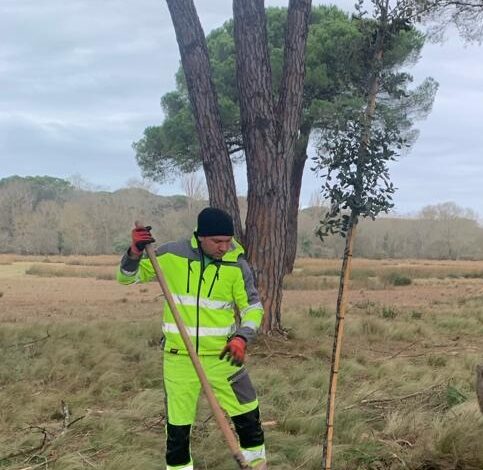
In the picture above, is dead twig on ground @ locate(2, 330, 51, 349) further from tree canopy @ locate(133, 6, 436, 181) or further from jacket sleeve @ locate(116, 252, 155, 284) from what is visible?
tree canopy @ locate(133, 6, 436, 181)

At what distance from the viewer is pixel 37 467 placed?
4.01 meters

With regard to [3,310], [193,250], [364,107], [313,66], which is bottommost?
[3,310]

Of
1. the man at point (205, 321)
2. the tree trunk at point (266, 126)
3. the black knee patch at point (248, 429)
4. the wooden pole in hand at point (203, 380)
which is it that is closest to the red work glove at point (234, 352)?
the man at point (205, 321)

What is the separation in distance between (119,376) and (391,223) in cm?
6260

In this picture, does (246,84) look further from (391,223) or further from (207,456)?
(391,223)

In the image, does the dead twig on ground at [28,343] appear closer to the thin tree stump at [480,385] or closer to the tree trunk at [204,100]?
the tree trunk at [204,100]

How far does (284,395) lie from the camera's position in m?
5.84

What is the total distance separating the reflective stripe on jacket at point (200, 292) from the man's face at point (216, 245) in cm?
6

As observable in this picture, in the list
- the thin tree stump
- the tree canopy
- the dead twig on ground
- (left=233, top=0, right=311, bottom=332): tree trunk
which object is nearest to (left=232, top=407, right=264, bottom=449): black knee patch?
the thin tree stump

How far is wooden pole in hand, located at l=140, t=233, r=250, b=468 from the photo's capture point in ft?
10.5

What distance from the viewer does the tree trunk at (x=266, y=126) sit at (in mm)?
7574

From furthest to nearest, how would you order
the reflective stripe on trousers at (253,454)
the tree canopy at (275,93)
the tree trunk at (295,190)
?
the tree trunk at (295,190)
the tree canopy at (275,93)
the reflective stripe on trousers at (253,454)

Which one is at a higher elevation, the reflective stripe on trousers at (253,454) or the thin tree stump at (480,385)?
the thin tree stump at (480,385)

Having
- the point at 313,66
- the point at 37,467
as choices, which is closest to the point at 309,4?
the point at 37,467
